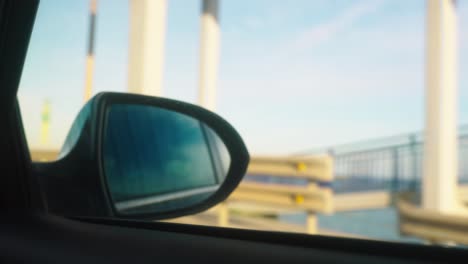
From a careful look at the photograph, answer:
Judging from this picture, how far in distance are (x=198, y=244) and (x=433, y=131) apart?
4219mm

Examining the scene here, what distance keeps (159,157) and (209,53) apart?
19.2 inches

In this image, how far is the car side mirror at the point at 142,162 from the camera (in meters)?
1.26

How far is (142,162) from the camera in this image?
1.43 metres

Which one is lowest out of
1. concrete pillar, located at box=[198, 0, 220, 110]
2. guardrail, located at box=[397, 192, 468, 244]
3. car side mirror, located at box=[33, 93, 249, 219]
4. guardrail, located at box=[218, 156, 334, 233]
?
guardrail, located at box=[397, 192, 468, 244]

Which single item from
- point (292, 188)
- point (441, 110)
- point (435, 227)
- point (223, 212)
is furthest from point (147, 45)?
point (441, 110)

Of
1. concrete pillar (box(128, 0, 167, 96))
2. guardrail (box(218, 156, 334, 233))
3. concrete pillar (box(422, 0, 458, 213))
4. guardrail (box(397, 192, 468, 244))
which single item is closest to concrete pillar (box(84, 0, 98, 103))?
concrete pillar (box(128, 0, 167, 96))

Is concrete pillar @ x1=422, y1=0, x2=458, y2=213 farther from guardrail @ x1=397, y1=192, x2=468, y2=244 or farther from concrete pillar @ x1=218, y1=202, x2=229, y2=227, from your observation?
concrete pillar @ x1=218, y1=202, x2=229, y2=227

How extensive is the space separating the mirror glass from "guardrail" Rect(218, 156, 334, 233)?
0.65m

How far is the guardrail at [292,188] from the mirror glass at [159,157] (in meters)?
0.65

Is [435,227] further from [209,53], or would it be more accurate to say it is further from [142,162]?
[142,162]

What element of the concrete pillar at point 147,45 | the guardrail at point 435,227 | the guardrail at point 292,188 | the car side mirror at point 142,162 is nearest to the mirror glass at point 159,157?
the car side mirror at point 142,162

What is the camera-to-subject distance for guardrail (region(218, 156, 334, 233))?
221 cm

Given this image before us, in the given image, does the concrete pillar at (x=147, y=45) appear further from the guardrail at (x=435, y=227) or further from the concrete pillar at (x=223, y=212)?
the guardrail at (x=435, y=227)

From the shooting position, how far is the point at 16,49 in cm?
117
